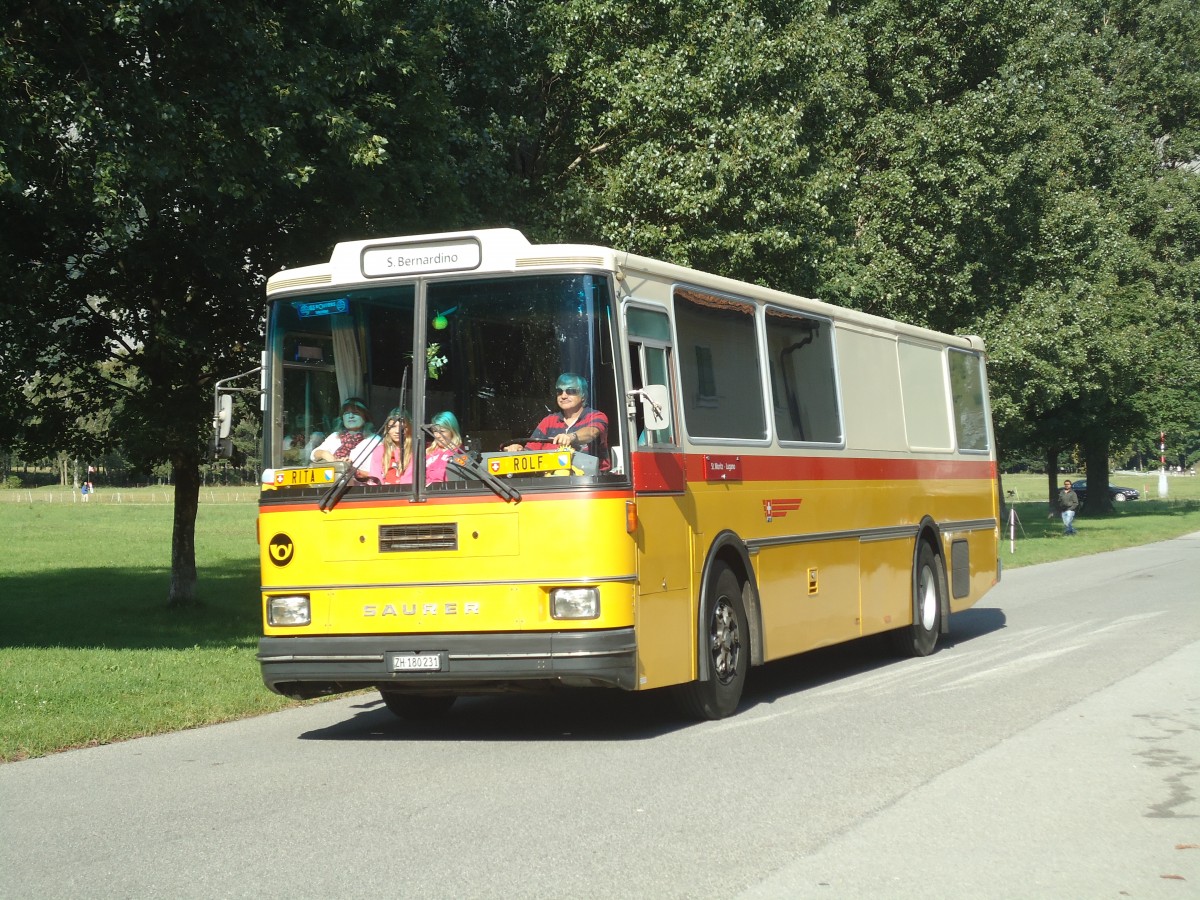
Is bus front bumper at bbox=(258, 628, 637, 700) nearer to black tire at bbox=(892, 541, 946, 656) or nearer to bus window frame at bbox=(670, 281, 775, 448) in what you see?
bus window frame at bbox=(670, 281, 775, 448)

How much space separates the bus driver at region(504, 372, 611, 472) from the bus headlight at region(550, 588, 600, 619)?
766 mm

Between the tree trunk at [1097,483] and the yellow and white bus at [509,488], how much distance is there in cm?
4992

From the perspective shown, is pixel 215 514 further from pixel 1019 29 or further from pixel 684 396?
pixel 684 396

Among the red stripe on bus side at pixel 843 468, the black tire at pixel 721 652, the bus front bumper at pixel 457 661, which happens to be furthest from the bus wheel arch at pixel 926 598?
the bus front bumper at pixel 457 661

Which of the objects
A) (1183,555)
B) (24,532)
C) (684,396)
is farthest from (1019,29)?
(24,532)

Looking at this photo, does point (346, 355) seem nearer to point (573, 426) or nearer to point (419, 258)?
point (419, 258)

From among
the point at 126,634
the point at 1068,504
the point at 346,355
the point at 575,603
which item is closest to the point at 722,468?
the point at 575,603

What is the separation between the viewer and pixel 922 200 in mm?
31328

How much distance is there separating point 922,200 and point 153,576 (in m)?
17.6

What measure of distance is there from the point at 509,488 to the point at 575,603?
0.82m

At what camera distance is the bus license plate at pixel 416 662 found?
937 centimetres

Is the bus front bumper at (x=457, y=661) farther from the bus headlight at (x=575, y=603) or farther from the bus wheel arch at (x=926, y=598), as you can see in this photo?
the bus wheel arch at (x=926, y=598)

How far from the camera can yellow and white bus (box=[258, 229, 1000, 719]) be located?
30.3 feet

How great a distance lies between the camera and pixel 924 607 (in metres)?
15.4
